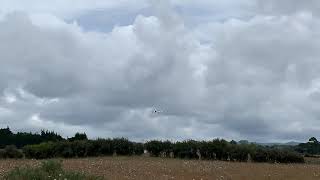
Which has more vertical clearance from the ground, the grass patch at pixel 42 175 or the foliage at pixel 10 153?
the foliage at pixel 10 153

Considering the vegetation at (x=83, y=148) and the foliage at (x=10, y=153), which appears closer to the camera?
the foliage at (x=10, y=153)

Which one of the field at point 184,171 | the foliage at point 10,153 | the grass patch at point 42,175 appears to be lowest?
the grass patch at point 42,175

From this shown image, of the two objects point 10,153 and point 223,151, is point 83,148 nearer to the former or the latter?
point 10,153

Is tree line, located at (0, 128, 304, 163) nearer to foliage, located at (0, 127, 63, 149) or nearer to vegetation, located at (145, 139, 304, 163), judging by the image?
vegetation, located at (145, 139, 304, 163)

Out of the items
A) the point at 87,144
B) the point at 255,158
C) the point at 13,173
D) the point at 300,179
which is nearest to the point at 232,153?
the point at 255,158

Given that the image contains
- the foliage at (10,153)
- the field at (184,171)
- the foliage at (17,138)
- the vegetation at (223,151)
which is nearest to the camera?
the field at (184,171)

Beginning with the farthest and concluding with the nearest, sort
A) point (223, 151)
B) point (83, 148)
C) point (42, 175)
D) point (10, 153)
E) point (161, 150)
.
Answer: point (161, 150), point (83, 148), point (223, 151), point (10, 153), point (42, 175)

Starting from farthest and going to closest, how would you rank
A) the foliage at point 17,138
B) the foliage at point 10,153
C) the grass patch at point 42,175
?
the foliage at point 17,138 < the foliage at point 10,153 < the grass patch at point 42,175

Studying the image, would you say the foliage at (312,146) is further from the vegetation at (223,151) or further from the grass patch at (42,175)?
the grass patch at (42,175)

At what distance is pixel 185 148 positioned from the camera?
6034 centimetres

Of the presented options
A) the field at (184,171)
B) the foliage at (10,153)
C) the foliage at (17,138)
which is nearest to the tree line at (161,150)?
the foliage at (10,153)

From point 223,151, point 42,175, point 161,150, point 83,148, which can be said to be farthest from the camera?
point 161,150

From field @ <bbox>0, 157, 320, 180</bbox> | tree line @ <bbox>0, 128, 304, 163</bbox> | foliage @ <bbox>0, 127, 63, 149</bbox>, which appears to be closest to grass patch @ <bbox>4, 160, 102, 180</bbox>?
field @ <bbox>0, 157, 320, 180</bbox>

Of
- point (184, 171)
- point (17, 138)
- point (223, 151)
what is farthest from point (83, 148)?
point (17, 138)
